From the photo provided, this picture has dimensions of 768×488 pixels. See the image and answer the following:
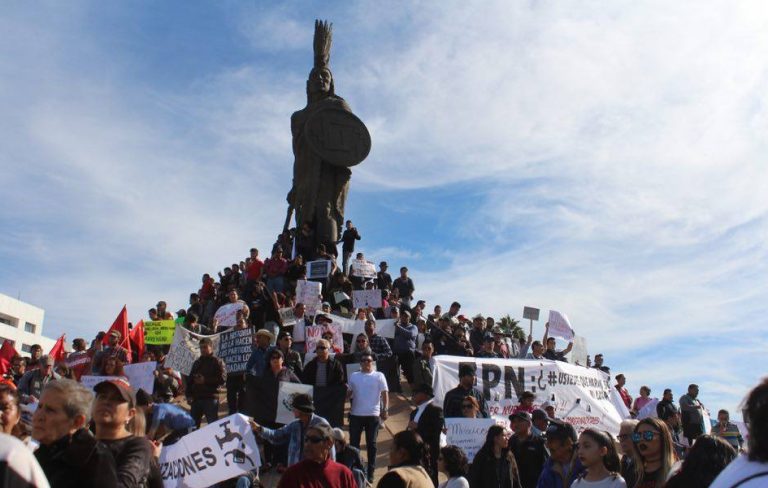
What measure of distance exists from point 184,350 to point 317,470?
899cm

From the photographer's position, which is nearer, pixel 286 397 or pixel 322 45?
pixel 286 397

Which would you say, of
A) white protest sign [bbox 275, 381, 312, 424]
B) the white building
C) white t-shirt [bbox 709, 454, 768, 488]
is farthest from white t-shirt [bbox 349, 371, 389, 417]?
the white building

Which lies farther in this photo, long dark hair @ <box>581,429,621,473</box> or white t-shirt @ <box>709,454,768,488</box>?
long dark hair @ <box>581,429,621,473</box>

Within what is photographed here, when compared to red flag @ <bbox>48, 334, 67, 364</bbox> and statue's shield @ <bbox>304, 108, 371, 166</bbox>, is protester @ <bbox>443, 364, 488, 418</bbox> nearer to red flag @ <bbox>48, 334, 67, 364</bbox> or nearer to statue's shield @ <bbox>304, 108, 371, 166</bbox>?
red flag @ <bbox>48, 334, 67, 364</bbox>

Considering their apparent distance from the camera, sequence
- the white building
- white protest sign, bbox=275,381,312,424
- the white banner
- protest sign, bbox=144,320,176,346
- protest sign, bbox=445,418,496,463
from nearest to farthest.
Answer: protest sign, bbox=445,418,496,463
white protest sign, bbox=275,381,312,424
the white banner
protest sign, bbox=144,320,176,346
the white building

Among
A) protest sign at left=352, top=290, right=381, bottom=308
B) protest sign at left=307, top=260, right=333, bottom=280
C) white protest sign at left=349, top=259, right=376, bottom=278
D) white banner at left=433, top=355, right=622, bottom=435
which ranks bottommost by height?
white banner at left=433, top=355, right=622, bottom=435

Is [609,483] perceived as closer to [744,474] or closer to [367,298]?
[744,474]

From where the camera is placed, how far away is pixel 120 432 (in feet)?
13.9

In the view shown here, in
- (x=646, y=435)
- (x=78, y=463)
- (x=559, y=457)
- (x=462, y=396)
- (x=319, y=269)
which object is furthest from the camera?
(x=319, y=269)

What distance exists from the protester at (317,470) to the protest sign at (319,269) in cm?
1458

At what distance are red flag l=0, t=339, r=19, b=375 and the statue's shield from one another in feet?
40.9

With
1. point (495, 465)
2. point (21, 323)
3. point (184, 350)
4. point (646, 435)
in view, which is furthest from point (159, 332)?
point (21, 323)

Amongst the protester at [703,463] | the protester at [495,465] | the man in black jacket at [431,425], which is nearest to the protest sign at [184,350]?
the man in black jacket at [431,425]

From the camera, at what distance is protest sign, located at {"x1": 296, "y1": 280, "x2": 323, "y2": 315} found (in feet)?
57.6
